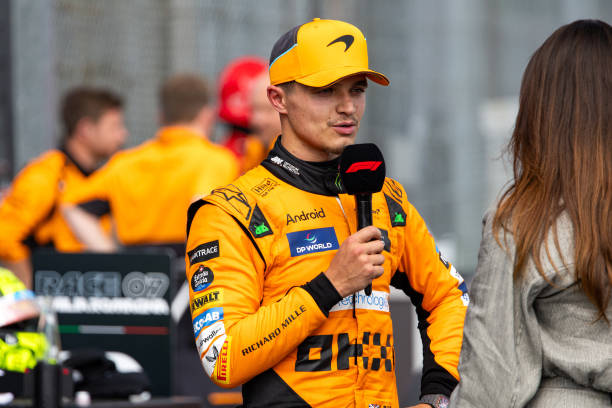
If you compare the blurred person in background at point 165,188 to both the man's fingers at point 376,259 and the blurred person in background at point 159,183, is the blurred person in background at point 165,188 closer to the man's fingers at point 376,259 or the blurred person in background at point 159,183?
the blurred person in background at point 159,183

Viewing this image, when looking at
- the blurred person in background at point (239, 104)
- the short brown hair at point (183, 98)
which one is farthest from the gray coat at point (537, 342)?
the short brown hair at point (183, 98)

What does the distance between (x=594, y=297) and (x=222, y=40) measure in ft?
21.7

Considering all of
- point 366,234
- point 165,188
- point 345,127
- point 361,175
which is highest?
point 345,127

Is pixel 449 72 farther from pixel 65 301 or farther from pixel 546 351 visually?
pixel 546 351

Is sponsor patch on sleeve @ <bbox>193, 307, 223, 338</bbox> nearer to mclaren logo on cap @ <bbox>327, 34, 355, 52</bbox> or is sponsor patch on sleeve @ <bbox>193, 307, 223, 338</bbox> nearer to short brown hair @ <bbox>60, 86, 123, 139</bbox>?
mclaren logo on cap @ <bbox>327, 34, 355, 52</bbox>

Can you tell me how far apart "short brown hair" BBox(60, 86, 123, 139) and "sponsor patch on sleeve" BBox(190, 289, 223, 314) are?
4.28 meters

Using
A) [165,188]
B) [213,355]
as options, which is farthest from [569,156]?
[165,188]

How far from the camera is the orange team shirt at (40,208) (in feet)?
20.5

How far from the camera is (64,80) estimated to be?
7816mm

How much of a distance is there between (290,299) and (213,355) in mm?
238

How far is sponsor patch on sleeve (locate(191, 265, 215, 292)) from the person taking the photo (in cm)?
248

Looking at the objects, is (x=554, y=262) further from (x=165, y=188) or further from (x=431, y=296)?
(x=165, y=188)

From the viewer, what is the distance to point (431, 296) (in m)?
2.80

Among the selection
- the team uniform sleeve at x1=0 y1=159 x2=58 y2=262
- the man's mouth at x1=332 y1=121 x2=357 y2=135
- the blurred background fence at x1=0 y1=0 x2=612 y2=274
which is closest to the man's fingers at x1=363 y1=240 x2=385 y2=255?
the man's mouth at x1=332 y1=121 x2=357 y2=135
